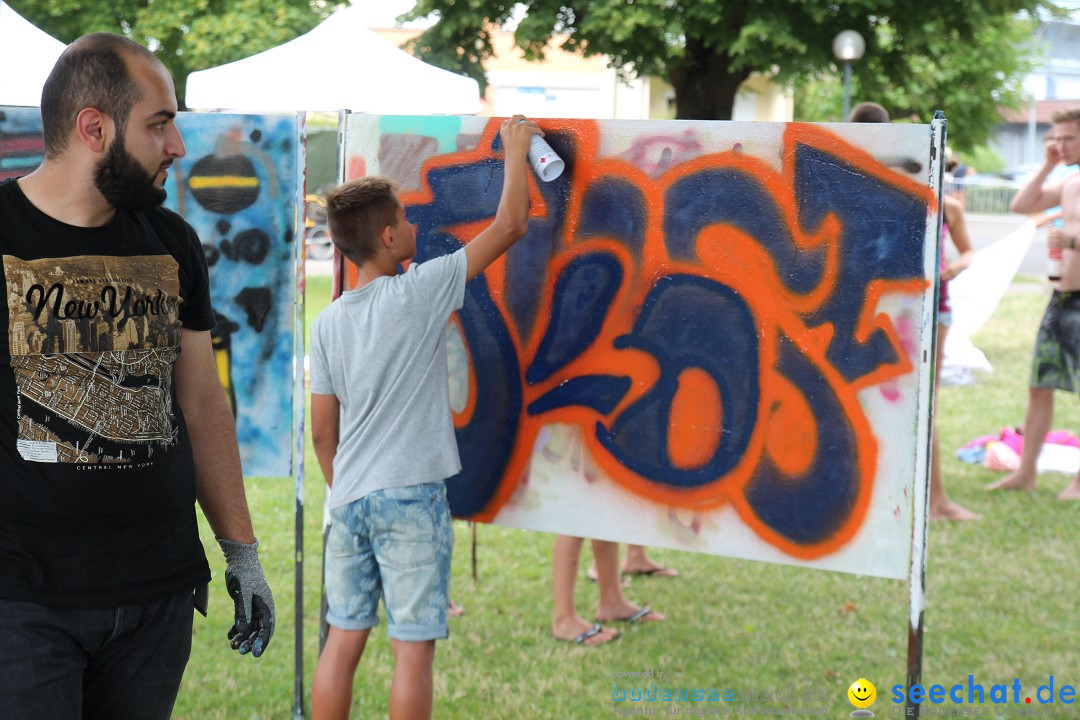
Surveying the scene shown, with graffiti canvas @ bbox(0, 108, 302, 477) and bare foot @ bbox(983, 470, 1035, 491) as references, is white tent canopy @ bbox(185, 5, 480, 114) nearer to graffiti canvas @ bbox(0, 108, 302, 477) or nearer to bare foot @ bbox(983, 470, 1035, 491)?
graffiti canvas @ bbox(0, 108, 302, 477)

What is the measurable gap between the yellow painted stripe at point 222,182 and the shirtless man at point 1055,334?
4219 mm

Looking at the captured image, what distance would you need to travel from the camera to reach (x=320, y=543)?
225 inches

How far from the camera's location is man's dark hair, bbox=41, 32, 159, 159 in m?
2.01

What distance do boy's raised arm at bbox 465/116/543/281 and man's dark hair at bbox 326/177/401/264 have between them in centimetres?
25

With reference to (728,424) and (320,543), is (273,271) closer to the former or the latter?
(728,424)

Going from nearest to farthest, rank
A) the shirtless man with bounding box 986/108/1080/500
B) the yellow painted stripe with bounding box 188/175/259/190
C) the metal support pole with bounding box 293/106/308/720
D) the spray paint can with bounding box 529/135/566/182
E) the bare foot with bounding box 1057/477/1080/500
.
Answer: the spray paint can with bounding box 529/135/566/182 < the metal support pole with bounding box 293/106/308/720 < the yellow painted stripe with bounding box 188/175/259/190 < the shirtless man with bounding box 986/108/1080/500 < the bare foot with bounding box 1057/477/1080/500

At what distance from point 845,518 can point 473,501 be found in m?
1.19

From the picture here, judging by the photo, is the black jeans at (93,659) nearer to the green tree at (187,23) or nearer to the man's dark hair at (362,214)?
the man's dark hair at (362,214)

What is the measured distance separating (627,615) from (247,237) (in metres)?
2.17

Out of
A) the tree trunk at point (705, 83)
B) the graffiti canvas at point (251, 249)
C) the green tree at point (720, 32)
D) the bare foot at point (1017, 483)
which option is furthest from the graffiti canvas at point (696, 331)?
the tree trunk at point (705, 83)

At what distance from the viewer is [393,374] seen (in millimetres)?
3014

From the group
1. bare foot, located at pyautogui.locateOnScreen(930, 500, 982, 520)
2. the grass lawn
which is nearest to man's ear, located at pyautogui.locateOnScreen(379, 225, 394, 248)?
the grass lawn

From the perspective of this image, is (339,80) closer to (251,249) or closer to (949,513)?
(251,249)

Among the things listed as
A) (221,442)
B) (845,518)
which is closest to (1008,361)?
(845,518)
